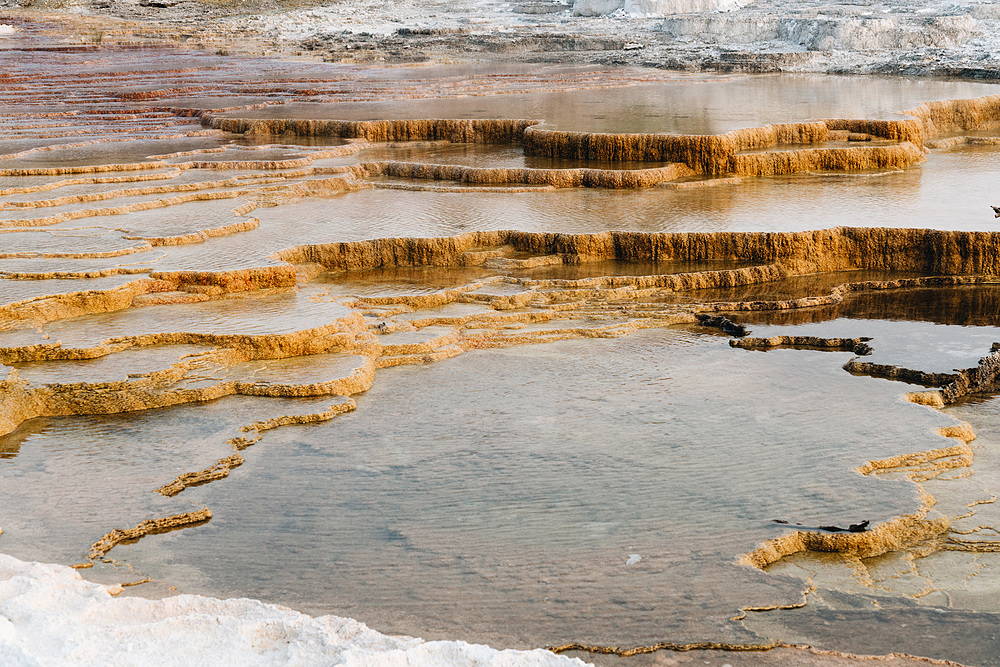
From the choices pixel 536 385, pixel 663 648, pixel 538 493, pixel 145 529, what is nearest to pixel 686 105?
pixel 536 385

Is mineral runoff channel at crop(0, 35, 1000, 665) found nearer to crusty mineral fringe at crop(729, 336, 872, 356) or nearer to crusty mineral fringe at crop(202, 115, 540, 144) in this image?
crusty mineral fringe at crop(729, 336, 872, 356)

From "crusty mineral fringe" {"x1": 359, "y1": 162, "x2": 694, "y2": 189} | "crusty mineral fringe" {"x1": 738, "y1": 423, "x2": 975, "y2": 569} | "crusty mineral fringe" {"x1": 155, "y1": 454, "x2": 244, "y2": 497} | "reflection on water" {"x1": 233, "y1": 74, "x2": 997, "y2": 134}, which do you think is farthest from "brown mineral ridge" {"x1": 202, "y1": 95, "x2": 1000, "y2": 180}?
"crusty mineral fringe" {"x1": 738, "y1": 423, "x2": 975, "y2": 569}

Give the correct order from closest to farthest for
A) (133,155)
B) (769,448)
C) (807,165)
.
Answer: (769,448), (807,165), (133,155)

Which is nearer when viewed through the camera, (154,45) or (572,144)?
(572,144)

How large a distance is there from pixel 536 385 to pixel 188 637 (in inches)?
112

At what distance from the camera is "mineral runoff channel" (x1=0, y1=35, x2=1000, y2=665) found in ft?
11.5

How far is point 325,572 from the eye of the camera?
140 inches

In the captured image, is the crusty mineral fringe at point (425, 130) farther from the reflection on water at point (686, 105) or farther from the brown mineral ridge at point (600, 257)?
the brown mineral ridge at point (600, 257)

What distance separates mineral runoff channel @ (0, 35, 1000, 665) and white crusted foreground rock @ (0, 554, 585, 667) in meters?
0.50

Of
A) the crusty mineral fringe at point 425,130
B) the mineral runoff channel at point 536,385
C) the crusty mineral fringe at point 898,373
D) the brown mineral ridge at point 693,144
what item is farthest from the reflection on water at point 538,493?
the crusty mineral fringe at point 425,130

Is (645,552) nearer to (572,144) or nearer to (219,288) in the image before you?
(219,288)

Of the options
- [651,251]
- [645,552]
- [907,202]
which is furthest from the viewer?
[907,202]

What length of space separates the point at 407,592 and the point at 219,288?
11.2 ft

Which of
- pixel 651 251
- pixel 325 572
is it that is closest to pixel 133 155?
pixel 651 251
